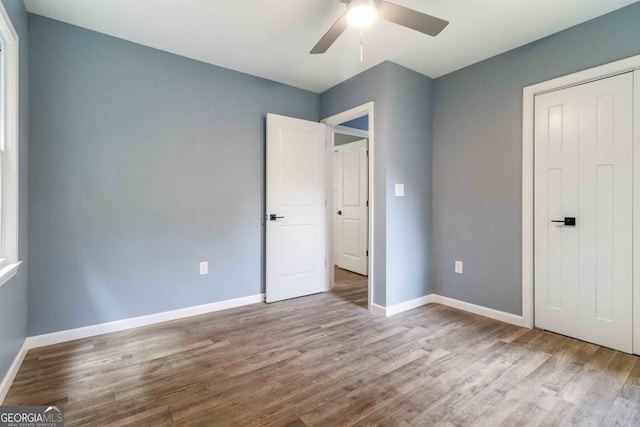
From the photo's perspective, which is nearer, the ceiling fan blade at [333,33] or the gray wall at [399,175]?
the ceiling fan blade at [333,33]

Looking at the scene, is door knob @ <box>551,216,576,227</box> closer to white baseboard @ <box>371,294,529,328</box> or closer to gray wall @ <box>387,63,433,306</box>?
white baseboard @ <box>371,294,529,328</box>

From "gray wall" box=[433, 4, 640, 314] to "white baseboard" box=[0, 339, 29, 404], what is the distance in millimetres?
3498

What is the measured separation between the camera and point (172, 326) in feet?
8.55

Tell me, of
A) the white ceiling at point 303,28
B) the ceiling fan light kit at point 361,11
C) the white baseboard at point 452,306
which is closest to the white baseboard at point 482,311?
the white baseboard at point 452,306

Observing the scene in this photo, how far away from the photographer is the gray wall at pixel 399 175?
292 centimetres

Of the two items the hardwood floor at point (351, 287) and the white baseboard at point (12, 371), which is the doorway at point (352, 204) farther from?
the white baseboard at point (12, 371)

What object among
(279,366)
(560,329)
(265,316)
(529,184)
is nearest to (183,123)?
(265,316)

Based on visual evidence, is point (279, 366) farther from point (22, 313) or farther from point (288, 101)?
point (288, 101)

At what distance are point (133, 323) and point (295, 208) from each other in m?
1.90

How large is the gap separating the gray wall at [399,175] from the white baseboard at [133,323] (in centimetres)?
148

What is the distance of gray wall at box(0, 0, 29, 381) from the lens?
1675 mm

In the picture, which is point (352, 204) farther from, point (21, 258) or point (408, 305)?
point (21, 258)

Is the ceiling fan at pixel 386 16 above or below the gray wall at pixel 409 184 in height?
above

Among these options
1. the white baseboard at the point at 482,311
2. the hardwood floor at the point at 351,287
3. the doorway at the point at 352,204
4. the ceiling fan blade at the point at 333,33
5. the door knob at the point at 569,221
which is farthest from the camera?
the doorway at the point at 352,204
